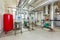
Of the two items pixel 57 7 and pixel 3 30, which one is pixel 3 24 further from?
pixel 57 7

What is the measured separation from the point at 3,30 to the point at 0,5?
59.6 inches

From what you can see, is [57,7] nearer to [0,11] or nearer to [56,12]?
[56,12]

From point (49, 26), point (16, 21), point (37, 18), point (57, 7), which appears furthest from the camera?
point (37, 18)

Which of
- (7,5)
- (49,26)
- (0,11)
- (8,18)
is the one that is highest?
(7,5)

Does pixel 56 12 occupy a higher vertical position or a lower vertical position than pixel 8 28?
higher

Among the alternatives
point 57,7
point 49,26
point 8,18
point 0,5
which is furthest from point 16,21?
point 57,7

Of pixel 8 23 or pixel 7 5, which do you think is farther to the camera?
pixel 7 5

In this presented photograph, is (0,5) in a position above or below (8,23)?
above

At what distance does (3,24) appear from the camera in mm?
6035

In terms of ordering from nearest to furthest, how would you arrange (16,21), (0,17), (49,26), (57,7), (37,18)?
1. (0,17)
2. (16,21)
3. (49,26)
4. (57,7)
5. (37,18)

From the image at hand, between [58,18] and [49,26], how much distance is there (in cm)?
279

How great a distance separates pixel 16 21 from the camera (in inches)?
269

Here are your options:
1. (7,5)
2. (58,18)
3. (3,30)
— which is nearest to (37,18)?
(58,18)

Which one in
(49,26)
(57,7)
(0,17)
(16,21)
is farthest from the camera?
(57,7)
